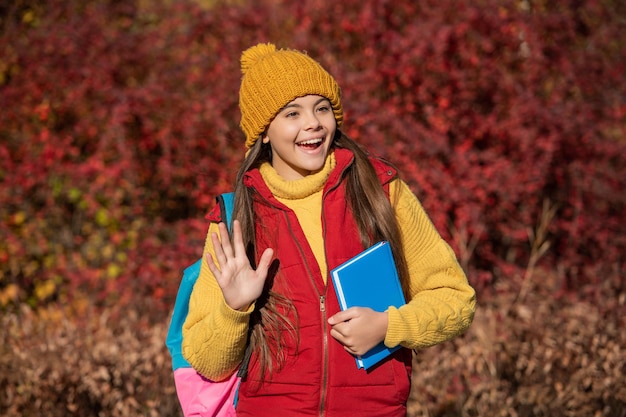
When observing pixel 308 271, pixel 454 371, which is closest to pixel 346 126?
pixel 454 371

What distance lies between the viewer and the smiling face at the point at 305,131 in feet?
7.20

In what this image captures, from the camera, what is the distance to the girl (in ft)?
6.54

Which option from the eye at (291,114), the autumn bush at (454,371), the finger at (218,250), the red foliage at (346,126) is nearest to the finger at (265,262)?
the finger at (218,250)

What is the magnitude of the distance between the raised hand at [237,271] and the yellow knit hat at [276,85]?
1.44 feet

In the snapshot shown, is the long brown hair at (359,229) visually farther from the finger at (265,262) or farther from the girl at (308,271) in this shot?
the finger at (265,262)

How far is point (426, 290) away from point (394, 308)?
17 centimetres

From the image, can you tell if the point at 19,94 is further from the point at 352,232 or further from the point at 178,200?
the point at 352,232

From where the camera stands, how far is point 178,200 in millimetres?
5707

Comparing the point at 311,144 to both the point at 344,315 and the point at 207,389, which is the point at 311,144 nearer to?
the point at 344,315

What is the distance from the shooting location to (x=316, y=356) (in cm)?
200

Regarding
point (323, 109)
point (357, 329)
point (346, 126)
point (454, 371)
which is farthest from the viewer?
point (346, 126)

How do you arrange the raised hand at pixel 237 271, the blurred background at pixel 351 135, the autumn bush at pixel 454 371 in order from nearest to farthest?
the raised hand at pixel 237 271
the autumn bush at pixel 454 371
the blurred background at pixel 351 135

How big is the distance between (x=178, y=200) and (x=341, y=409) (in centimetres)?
393

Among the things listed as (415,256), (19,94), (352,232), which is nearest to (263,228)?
(352,232)
